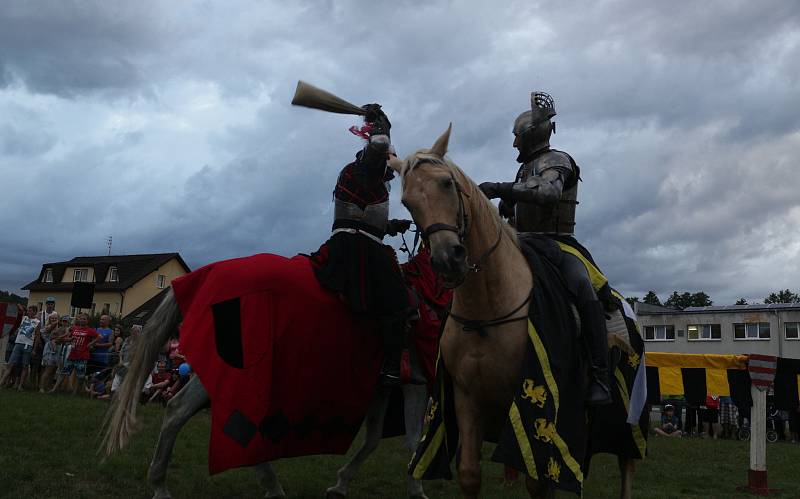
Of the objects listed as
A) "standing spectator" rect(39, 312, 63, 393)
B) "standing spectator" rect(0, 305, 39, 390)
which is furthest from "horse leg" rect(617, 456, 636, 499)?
"standing spectator" rect(0, 305, 39, 390)

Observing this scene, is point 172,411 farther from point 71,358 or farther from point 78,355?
point 71,358

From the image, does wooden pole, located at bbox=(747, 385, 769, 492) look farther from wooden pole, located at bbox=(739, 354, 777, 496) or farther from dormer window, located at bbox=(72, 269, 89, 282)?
dormer window, located at bbox=(72, 269, 89, 282)

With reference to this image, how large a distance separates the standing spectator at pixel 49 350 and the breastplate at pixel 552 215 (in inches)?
560

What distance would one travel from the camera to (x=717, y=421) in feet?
55.5

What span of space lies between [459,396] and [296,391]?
162cm

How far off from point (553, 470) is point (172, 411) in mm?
3136

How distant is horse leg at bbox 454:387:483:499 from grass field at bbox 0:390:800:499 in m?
2.67

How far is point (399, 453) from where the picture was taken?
9312 mm

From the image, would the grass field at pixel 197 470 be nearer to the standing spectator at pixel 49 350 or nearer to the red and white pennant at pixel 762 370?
the red and white pennant at pixel 762 370

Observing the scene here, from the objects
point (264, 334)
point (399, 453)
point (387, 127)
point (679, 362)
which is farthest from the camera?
point (679, 362)

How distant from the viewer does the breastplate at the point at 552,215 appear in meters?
5.03

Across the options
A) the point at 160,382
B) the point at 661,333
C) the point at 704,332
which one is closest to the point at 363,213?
the point at 160,382

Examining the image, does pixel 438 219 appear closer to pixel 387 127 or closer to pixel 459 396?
pixel 459 396

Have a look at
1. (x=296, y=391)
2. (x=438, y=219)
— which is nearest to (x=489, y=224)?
(x=438, y=219)
